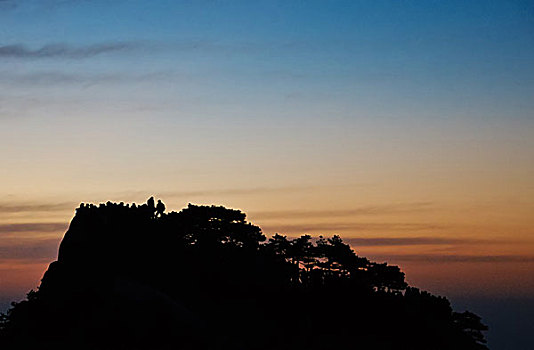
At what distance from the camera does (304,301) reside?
7725 cm

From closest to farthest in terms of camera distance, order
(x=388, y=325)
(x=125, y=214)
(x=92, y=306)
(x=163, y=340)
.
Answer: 1. (x=163, y=340)
2. (x=92, y=306)
3. (x=388, y=325)
4. (x=125, y=214)

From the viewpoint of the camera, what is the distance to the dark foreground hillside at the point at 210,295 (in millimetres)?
67875

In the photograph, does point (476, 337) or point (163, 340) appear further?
point (476, 337)

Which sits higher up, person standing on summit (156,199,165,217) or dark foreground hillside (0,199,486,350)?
person standing on summit (156,199,165,217)

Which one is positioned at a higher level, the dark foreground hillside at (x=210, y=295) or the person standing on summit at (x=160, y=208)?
the person standing on summit at (x=160, y=208)

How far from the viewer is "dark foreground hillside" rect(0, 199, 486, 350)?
67.9m

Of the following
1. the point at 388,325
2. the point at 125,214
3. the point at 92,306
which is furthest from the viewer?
the point at 125,214

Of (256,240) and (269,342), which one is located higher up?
(256,240)

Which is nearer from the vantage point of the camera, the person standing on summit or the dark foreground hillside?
the dark foreground hillside

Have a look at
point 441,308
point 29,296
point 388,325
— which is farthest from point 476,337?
point 29,296

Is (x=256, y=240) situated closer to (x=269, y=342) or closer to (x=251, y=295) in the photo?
(x=251, y=295)

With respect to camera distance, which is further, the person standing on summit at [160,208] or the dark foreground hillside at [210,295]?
the person standing on summit at [160,208]

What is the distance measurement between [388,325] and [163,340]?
2471cm

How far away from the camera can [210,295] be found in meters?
76.4
